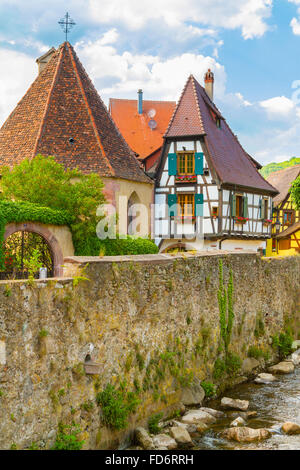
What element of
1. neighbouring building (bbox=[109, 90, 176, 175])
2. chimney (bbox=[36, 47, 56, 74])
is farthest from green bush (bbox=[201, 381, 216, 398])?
neighbouring building (bbox=[109, 90, 176, 175])

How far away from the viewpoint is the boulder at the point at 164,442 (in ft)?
30.0

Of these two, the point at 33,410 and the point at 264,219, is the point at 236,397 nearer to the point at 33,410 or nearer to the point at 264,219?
the point at 33,410

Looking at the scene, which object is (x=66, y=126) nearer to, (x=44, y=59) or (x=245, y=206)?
(x=44, y=59)

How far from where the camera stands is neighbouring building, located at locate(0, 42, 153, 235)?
21.6 m

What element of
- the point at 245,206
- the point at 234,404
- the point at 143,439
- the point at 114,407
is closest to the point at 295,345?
the point at 234,404

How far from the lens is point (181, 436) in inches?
376

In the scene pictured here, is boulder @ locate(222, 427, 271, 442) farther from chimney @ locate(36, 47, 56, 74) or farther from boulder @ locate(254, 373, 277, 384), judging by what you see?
chimney @ locate(36, 47, 56, 74)

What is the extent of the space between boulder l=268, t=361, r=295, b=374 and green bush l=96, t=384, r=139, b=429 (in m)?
7.43

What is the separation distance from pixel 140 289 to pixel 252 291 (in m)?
6.63

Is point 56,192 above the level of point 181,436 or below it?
above

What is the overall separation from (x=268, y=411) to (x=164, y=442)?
134 inches

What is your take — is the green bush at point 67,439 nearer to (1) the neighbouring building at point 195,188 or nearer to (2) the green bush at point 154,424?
(2) the green bush at point 154,424

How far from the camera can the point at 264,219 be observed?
31984 millimetres
